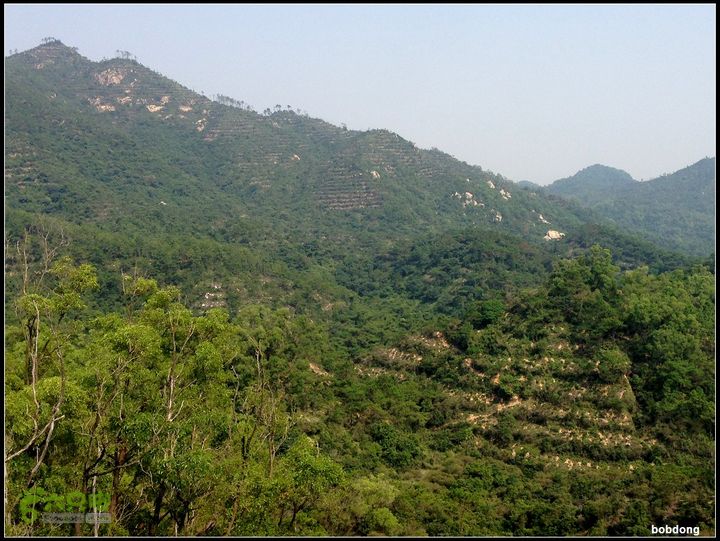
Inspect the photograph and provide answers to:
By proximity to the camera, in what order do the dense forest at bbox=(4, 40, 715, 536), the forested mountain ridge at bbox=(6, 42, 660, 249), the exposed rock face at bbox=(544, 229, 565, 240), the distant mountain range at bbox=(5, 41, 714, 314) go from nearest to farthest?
the dense forest at bbox=(4, 40, 715, 536) < the distant mountain range at bbox=(5, 41, 714, 314) < the forested mountain ridge at bbox=(6, 42, 660, 249) < the exposed rock face at bbox=(544, 229, 565, 240)

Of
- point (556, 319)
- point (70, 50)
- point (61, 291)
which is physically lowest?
point (556, 319)

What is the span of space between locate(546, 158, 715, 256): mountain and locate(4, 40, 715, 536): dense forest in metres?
48.5

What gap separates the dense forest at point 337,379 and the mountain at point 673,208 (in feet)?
159

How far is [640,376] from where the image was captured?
23484 millimetres

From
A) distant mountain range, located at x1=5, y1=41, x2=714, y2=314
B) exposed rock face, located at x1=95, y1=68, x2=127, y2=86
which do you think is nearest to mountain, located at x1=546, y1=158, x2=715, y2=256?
distant mountain range, located at x1=5, y1=41, x2=714, y2=314

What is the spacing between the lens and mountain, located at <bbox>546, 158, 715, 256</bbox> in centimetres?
10144

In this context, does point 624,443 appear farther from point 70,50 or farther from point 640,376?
point 70,50

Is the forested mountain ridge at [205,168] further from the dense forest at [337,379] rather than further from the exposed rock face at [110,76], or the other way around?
the dense forest at [337,379]

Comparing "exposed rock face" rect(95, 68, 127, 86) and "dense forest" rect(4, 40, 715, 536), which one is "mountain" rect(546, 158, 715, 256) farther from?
"exposed rock face" rect(95, 68, 127, 86)

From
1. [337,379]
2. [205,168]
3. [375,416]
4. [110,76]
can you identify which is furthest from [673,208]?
[110,76]

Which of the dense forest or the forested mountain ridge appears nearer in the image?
the dense forest

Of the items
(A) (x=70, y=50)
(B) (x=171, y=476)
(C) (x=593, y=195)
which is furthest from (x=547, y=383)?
(C) (x=593, y=195)

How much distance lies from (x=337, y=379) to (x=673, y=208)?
11900 centimetres

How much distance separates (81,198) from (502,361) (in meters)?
50.9
